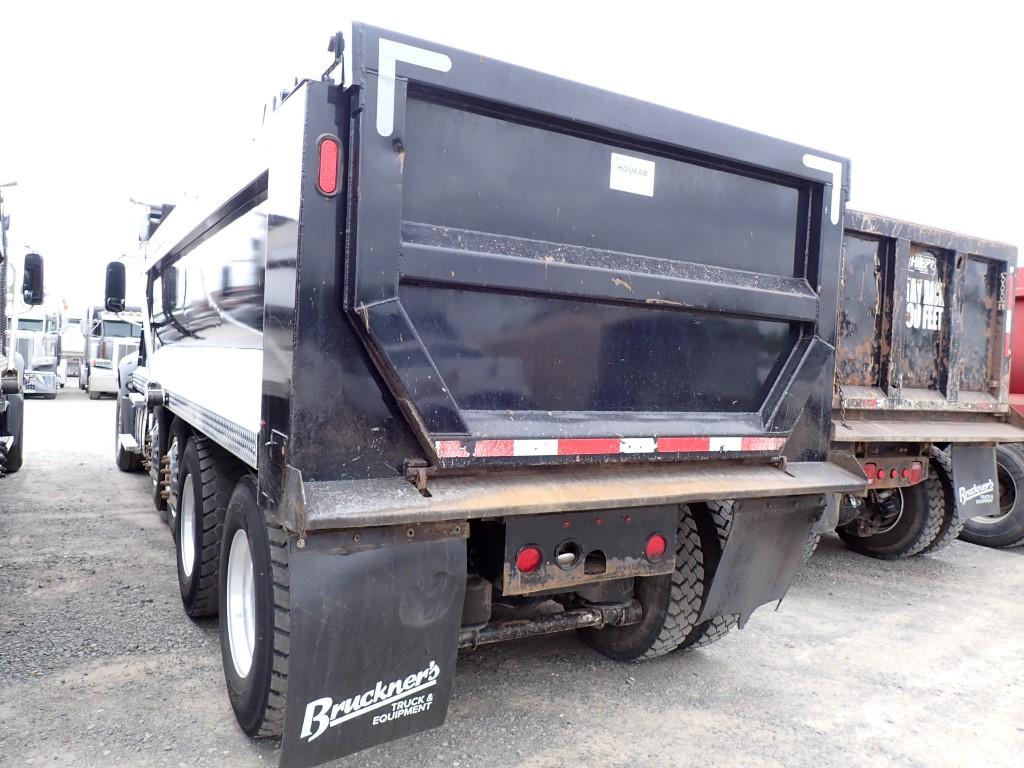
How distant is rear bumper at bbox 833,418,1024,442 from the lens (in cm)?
489

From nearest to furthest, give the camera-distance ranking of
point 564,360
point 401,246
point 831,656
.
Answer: point 401,246
point 564,360
point 831,656

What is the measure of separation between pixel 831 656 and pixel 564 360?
2.47m

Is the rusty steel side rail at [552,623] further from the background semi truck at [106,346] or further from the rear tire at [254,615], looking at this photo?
the background semi truck at [106,346]

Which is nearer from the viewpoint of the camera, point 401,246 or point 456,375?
point 401,246

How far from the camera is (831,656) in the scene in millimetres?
3953

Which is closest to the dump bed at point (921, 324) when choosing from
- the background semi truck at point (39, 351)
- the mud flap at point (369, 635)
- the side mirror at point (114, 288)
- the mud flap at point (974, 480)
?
the mud flap at point (974, 480)

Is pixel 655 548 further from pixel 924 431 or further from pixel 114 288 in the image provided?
pixel 114 288

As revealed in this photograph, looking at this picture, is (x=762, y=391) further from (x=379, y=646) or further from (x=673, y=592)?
(x=379, y=646)

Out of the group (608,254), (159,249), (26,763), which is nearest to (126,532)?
(159,249)

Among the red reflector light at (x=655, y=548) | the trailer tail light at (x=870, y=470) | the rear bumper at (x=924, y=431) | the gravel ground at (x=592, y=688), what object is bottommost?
the gravel ground at (x=592, y=688)

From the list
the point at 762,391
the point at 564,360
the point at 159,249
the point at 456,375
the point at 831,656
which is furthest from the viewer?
the point at 159,249

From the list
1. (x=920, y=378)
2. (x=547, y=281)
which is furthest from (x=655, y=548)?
(x=920, y=378)

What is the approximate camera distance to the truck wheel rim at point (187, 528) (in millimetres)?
3992

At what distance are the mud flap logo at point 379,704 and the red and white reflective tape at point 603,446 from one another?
0.73 m
